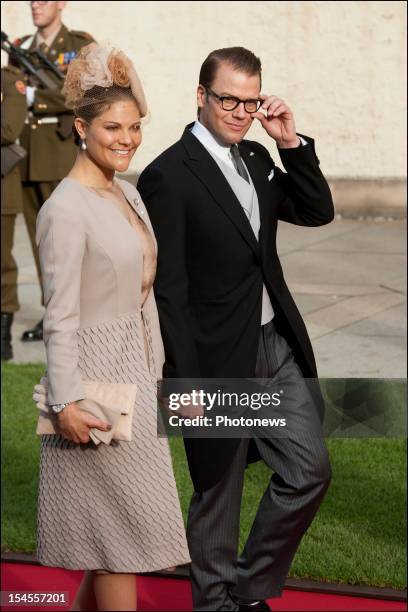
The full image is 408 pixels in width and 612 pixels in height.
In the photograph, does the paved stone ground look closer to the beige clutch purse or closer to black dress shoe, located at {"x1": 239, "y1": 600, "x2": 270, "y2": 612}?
black dress shoe, located at {"x1": 239, "y1": 600, "x2": 270, "y2": 612}

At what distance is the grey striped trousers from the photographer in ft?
13.2

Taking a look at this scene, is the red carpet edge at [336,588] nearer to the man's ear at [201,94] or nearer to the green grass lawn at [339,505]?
the green grass lawn at [339,505]

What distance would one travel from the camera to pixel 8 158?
8.44 meters

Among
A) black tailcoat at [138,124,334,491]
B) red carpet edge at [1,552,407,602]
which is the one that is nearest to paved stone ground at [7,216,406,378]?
red carpet edge at [1,552,407,602]

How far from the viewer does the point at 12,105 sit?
8375 mm

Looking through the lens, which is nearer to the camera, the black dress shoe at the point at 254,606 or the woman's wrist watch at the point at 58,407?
the woman's wrist watch at the point at 58,407

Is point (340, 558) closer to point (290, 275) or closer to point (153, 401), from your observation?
point (153, 401)

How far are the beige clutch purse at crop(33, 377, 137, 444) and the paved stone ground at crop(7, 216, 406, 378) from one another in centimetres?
432

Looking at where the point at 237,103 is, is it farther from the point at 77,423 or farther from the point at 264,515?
the point at 264,515

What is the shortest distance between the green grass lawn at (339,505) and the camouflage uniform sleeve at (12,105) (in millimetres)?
1937

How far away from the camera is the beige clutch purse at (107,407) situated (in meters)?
3.41

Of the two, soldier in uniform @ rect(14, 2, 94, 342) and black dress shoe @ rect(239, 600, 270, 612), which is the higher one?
soldier in uniform @ rect(14, 2, 94, 342)

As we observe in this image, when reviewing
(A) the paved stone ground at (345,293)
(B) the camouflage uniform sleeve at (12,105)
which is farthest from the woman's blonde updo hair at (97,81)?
(B) the camouflage uniform sleeve at (12,105)

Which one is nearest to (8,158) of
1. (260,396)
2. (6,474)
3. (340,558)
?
(6,474)
